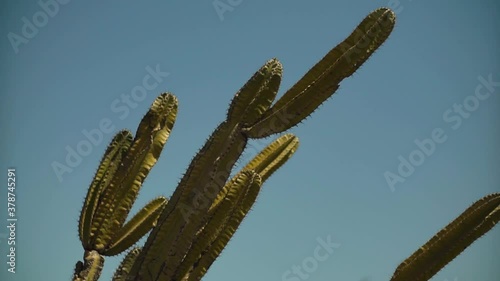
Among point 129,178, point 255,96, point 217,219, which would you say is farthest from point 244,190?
point 129,178

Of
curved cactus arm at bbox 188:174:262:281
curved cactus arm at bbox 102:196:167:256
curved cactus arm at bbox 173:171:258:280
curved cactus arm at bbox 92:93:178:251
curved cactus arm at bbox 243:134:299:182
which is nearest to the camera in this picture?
curved cactus arm at bbox 173:171:258:280

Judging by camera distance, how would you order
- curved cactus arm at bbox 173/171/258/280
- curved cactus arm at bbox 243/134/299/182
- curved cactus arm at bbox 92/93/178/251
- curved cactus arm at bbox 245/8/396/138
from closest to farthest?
curved cactus arm at bbox 245/8/396/138 < curved cactus arm at bbox 173/171/258/280 < curved cactus arm at bbox 243/134/299/182 < curved cactus arm at bbox 92/93/178/251

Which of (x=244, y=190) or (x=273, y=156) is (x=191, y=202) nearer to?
(x=244, y=190)

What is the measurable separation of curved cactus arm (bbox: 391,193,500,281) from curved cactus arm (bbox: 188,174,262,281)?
4.50 feet

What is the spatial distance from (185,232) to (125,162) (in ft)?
6.42

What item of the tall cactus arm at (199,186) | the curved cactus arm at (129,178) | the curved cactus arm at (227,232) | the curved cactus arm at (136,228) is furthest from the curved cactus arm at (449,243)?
the curved cactus arm at (136,228)

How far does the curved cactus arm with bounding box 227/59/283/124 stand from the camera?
4.83 meters

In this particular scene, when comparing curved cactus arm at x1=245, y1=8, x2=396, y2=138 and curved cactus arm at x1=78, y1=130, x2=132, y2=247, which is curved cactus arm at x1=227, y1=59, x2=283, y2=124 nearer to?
curved cactus arm at x1=245, y1=8, x2=396, y2=138

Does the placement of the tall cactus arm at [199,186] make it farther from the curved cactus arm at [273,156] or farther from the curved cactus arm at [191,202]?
the curved cactus arm at [273,156]

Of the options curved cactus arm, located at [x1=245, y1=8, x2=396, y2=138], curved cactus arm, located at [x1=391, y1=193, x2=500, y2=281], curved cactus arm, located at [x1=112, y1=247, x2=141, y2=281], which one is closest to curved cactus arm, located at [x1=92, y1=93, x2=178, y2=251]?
curved cactus arm, located at [x1=112, y1=247, x2=141, y2=281]

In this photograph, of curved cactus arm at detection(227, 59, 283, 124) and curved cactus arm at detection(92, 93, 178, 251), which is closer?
curved cactus arm at detection(227, 59, 283, 124)

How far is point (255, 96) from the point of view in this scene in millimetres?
4891

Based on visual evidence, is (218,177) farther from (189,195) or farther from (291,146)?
(291,146)

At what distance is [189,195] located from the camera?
475 cm
